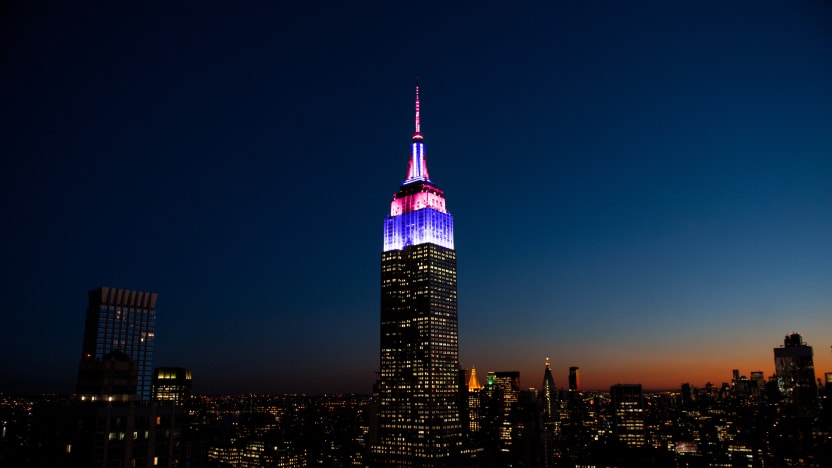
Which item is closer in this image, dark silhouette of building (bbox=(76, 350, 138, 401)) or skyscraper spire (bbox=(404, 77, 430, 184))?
dark silhouette of building (bbox=(76, 350, 138, 401))

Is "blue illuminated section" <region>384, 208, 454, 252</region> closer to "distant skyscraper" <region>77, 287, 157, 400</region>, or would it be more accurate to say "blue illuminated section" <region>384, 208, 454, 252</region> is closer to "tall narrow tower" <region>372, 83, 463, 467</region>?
"tall narrow tower" <region>372, 83, 463, 467</region>

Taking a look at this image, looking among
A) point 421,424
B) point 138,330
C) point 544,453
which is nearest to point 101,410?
point 138,330

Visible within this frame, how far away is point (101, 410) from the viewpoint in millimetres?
42062

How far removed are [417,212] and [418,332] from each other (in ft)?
106

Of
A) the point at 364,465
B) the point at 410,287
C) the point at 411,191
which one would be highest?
the point at 411,191

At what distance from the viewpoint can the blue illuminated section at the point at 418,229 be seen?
172 metres

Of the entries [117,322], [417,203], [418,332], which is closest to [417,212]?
[417,203]

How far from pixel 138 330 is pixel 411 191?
264 feet

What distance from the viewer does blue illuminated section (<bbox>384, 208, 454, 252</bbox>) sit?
6786 inches

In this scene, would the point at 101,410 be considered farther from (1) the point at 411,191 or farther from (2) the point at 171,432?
(1) the point at 411,191

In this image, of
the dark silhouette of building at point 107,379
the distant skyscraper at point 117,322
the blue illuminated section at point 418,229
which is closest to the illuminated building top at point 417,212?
the blue illuminated section at point 418,229

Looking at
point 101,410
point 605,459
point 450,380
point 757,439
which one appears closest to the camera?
point 101,410

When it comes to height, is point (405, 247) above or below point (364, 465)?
above

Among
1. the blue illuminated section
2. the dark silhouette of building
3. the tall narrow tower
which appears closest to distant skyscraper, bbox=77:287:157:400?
the tall narrow tower
